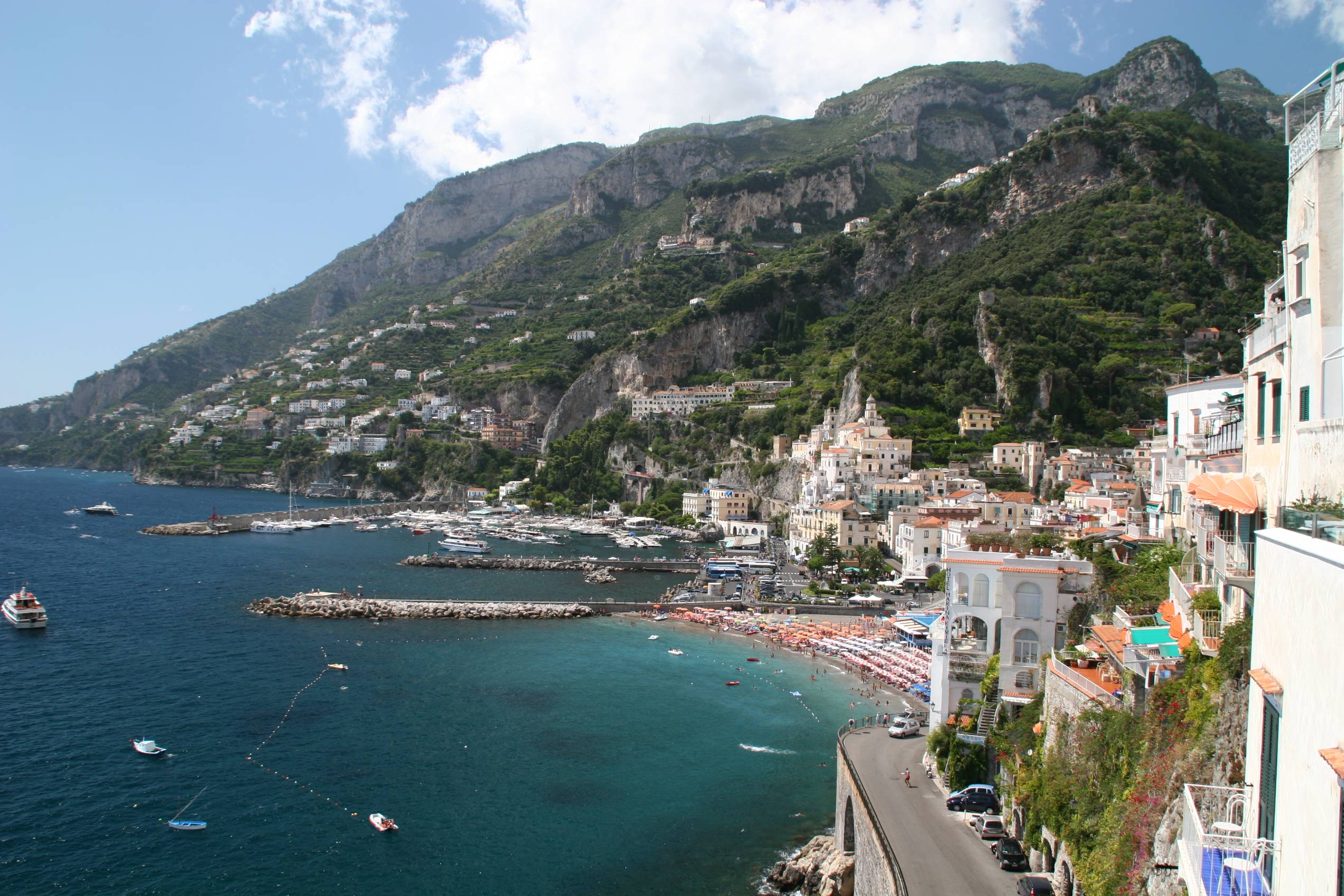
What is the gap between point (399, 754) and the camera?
2473cm

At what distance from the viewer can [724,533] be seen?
72.1m

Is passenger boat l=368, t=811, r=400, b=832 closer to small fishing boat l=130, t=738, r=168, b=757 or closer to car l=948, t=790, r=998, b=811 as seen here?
small fishing boat l=130, t=738, r=168, b=757

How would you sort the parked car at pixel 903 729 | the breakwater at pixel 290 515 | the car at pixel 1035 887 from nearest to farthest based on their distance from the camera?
the car at pixel 1035 887 < the parked car at pixel 903 729 < the breakwater at pixel 290 515

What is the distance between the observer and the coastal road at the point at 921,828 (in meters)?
12.8

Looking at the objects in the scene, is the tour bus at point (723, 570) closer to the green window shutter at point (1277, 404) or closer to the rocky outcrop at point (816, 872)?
the rocky outcrop at point (816, 872)

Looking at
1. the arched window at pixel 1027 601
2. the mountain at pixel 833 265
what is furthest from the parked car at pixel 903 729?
the mountain at pixel 833 265

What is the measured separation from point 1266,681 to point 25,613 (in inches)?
1799

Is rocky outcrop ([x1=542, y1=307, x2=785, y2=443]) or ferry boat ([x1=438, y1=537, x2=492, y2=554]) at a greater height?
rocky outcrop ([x1=542, y1=307, x2=785, y2=443])

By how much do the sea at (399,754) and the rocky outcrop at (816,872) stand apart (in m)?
0.59

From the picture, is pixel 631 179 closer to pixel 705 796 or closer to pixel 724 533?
pixel 724 533

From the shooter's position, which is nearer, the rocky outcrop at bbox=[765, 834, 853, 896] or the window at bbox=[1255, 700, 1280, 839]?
the window at bbox=[1255, 700, 1280, 839]

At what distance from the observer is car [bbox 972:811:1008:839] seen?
14.4m

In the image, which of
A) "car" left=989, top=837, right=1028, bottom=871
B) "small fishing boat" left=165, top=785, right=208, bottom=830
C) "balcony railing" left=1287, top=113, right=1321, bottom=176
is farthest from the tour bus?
"balcony railing" left=1287, top=113, right=1321, bottom=176

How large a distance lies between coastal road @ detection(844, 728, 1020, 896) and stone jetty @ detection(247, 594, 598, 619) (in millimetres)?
24723
